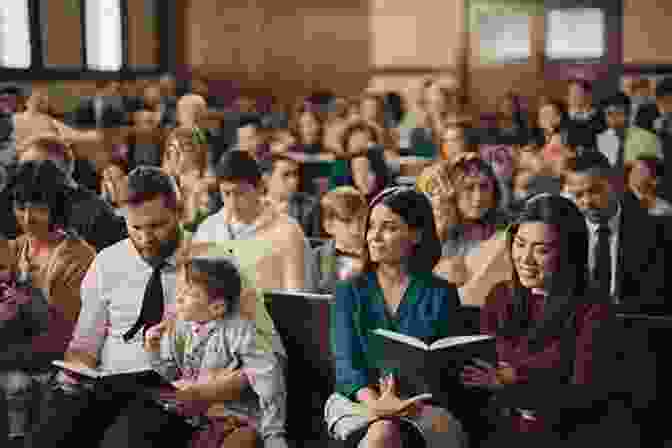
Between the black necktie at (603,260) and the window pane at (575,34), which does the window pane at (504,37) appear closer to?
the window pane at (575,34)

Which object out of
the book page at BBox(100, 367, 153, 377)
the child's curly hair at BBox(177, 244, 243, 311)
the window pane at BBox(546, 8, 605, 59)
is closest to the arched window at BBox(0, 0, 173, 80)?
the window pane at BBox(546, 8, 605, 59)

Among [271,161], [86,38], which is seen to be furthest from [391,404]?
[86,38]

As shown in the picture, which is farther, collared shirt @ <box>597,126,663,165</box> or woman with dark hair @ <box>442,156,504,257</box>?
collared shirt @ <box>597,126,663,165</box>

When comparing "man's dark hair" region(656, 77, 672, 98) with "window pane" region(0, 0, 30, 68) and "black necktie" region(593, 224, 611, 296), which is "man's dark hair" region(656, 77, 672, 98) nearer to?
"window pane" region(0, 0, 30, 68)

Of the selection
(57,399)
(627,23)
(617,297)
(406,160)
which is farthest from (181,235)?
(627,23)

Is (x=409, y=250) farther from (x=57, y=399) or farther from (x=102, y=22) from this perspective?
(x=102, y=22)

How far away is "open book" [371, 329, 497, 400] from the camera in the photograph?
3402mm

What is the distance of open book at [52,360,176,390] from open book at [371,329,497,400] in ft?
2.30

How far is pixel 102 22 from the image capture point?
42.3 ft

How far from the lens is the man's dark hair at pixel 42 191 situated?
4.21m

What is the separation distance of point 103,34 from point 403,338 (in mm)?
10801

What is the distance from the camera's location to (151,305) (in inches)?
155

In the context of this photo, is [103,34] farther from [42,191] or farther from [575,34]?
[42,191]

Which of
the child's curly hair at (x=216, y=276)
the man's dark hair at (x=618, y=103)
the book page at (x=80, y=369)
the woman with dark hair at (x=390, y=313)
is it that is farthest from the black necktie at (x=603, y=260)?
the man's dark hair at (x=618, y=103)
